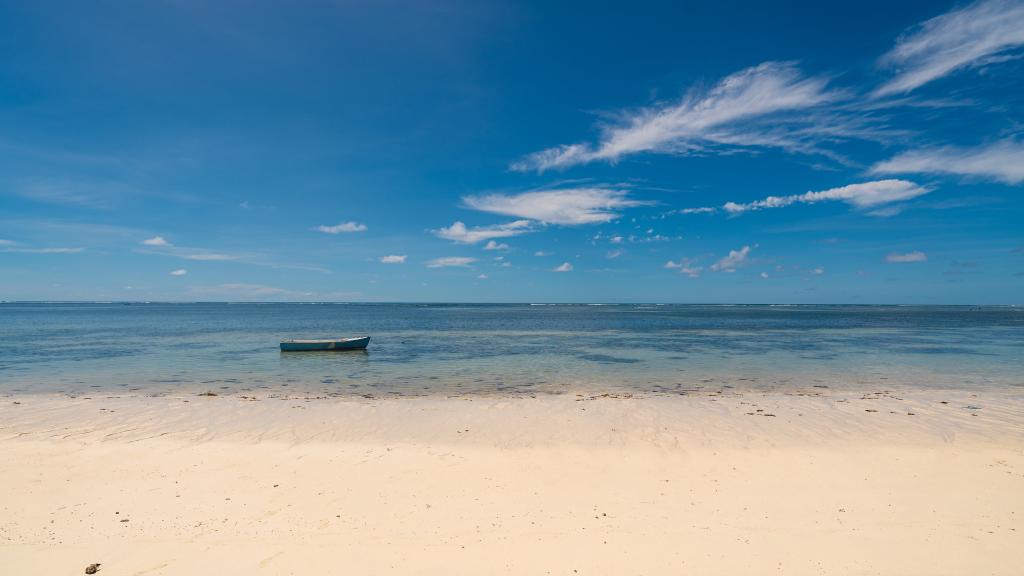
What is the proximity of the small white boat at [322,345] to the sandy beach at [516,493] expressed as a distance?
21310 mm

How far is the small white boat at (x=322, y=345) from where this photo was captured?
3741 cm

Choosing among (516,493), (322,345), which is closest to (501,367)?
(322,345)

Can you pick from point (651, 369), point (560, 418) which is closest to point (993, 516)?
point (560, 418)

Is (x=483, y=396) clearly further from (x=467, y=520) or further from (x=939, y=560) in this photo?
(x=939, y=560)

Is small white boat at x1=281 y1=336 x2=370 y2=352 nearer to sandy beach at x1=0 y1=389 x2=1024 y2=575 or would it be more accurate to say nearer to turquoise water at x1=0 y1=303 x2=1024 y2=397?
turquoise water at x1=0 y1=303 x2=1024 y2=397

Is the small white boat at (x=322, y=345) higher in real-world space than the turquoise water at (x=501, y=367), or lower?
higher

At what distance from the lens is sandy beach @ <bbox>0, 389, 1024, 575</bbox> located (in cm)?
681

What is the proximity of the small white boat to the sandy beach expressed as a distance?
69.9 ft

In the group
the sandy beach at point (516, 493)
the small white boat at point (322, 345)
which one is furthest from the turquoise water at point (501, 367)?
the sandy beach at point (516, 493)

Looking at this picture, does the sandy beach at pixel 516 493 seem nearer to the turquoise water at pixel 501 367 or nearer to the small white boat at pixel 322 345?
the turquoise water at pixel 501 367

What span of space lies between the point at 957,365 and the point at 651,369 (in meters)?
18.3

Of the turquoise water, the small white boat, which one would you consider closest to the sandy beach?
the turquoise water

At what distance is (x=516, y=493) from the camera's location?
9211 millimetres

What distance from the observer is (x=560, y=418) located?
1572 cm
